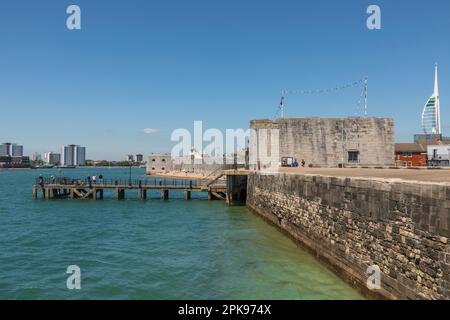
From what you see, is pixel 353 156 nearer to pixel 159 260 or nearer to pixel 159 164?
pixel 159 260

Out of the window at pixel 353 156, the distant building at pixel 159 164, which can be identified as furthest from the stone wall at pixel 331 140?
the distant building at pixel 159 164

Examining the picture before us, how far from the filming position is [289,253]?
591 inches

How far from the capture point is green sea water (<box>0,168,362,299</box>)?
421 inches

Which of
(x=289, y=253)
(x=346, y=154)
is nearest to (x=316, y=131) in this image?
(x=346, y=154)

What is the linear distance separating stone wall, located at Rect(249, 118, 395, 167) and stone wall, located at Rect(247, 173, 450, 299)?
1618 cm

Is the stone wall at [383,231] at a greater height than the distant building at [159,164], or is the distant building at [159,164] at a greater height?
the distant building at [159,164]

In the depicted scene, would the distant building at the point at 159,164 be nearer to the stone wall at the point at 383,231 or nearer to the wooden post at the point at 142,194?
the wooden post at the point at 142,194

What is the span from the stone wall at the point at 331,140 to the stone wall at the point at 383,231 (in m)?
16.2

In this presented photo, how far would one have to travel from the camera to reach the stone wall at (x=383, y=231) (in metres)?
7.24

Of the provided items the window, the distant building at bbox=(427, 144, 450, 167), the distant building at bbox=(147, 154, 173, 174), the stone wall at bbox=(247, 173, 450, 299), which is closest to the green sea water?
the stone wall at bbox=(247, 173, 450, 299)

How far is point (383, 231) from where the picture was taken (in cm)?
927

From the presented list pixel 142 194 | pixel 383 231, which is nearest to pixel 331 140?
pixel 142 194

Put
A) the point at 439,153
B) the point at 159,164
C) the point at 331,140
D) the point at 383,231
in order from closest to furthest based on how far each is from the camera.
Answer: the point at 383,231 → the point at 439,153 → the point at 331,140 → the point at 159,164

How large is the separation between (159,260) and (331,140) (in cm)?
2246
